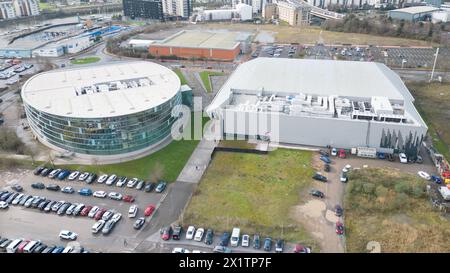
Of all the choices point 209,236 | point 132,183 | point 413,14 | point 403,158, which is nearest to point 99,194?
point 132,183

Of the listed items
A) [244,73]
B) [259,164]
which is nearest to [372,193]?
[259,164]

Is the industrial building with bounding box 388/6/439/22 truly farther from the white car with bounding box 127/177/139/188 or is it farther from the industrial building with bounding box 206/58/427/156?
the white car with bounding box 127/177/139/188

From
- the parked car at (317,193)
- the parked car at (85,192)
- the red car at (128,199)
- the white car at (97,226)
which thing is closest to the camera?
the white car at (97,226)

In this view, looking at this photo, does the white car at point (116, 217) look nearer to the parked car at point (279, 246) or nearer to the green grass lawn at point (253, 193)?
the green grass lawn at point (253, 193)

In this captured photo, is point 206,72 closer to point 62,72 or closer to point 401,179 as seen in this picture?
point 62,72

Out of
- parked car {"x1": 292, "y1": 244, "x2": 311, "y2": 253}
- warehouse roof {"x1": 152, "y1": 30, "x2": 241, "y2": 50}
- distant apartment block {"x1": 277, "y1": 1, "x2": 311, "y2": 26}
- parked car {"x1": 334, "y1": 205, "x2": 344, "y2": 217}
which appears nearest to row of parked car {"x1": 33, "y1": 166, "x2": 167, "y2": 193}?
parked car {"x1": 292, "y1": 244, "x2": 311, "y2": 253}

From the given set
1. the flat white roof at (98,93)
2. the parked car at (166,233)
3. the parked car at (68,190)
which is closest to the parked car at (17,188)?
the parked car at (68,190)

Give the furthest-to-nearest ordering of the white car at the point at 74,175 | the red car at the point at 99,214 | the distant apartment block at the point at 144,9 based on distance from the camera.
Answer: the distant apartment block at the point at 144,9, the white car at the point at 74,175, the red car at the point at 99,214
